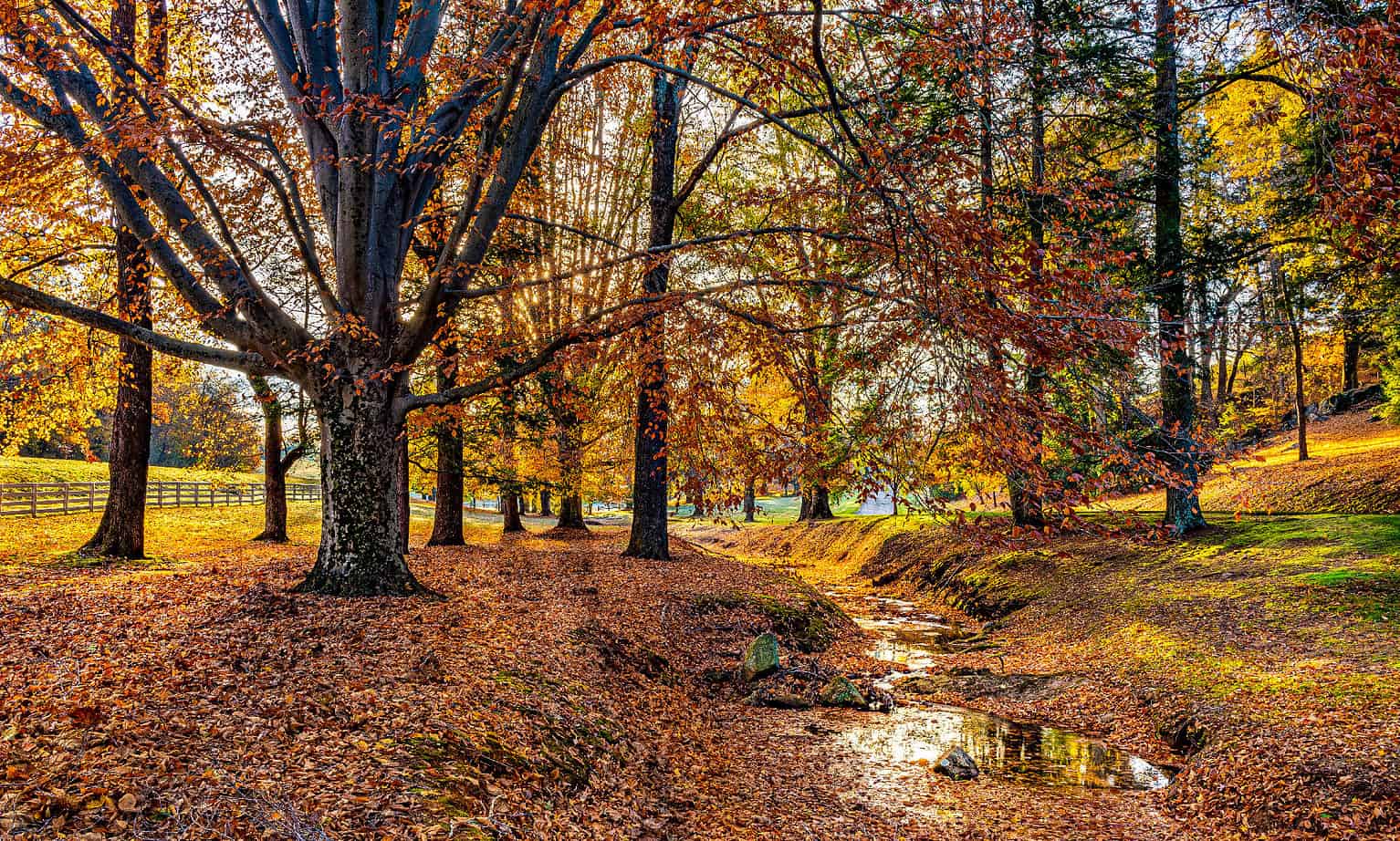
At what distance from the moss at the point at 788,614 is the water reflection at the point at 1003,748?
132 inches

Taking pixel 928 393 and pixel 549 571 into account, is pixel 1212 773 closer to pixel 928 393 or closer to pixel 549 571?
pixel 928 393

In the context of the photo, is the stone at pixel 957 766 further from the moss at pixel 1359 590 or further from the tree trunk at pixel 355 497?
the tree trunk at pixel 355 497

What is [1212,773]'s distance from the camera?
6180mm

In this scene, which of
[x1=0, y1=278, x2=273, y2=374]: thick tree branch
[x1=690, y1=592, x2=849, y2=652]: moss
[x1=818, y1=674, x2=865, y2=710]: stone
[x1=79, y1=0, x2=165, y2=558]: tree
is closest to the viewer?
[x1=0, y1=278, x2=273, y2=374]: thick tree branch

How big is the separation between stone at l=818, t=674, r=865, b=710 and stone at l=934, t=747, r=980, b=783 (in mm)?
1849

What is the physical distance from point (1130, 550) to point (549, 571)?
11623mm

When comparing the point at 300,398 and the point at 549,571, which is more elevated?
the point at 300,398

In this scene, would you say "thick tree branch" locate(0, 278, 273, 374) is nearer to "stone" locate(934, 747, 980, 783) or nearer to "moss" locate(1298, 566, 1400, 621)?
"stone" locate(934, 747, 980, 783)

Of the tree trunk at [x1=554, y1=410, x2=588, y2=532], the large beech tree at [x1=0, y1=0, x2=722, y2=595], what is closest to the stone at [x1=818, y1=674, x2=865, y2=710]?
the large beech tree at [x1=0, y1=0, x2=722, y2=595]

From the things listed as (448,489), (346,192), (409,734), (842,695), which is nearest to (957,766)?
(842,695)

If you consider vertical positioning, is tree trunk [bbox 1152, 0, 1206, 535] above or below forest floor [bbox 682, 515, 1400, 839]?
above

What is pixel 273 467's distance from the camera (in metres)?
18.9

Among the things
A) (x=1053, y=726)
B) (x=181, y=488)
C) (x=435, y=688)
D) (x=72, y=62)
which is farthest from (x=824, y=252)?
(x=181, y=488)

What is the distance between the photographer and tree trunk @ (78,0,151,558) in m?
12.2
